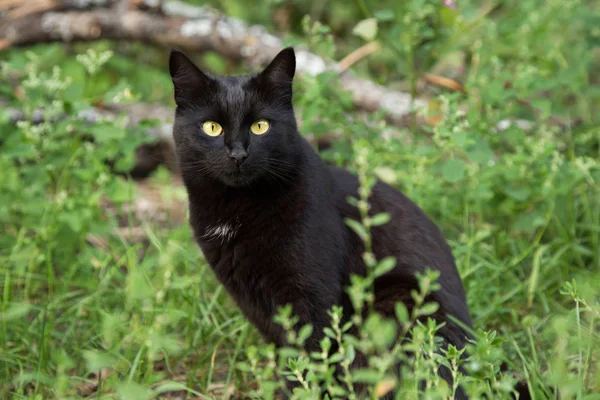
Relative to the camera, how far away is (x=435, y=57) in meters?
3.52

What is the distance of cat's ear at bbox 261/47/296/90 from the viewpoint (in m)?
2.23

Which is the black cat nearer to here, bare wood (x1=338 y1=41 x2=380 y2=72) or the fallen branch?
bare wood (x1=338 y1=41 x2=380 y2=72)

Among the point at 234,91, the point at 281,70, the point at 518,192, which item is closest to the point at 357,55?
the point at 518,192

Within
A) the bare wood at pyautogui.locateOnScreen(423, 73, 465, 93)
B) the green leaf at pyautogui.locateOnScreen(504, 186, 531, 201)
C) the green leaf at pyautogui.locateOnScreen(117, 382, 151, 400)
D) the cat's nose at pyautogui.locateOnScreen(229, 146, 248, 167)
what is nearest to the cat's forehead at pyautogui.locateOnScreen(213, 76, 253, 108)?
the cat's nose at pyautogui.locateOnScreen(229, 146, 248, 167)

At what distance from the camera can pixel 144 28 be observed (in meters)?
4.27

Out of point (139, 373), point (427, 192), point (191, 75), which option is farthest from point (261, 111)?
point (427, 192)

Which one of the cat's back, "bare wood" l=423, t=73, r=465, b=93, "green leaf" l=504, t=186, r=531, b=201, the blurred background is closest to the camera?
the cat's back

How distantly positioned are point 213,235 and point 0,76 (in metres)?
1.95

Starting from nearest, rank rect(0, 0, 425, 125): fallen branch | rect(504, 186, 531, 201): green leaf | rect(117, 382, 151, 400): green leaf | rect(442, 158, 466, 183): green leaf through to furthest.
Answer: rect(117, 382, 151, 400): green leaf, rect(442, 158, 466, 183): green leaf, rect(504, 186, 531, 201): green leaf, rect(0, 0, 425, 125): fallen branch

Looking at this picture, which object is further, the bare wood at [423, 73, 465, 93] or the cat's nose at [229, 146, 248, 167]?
the bare wood at [423, 73, 465, 93]

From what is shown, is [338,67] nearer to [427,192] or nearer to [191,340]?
[427,192]

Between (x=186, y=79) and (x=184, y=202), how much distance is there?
192cm

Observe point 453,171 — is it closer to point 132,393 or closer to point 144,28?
point 132,393

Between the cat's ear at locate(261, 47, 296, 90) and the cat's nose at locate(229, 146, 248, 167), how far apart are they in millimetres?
300
